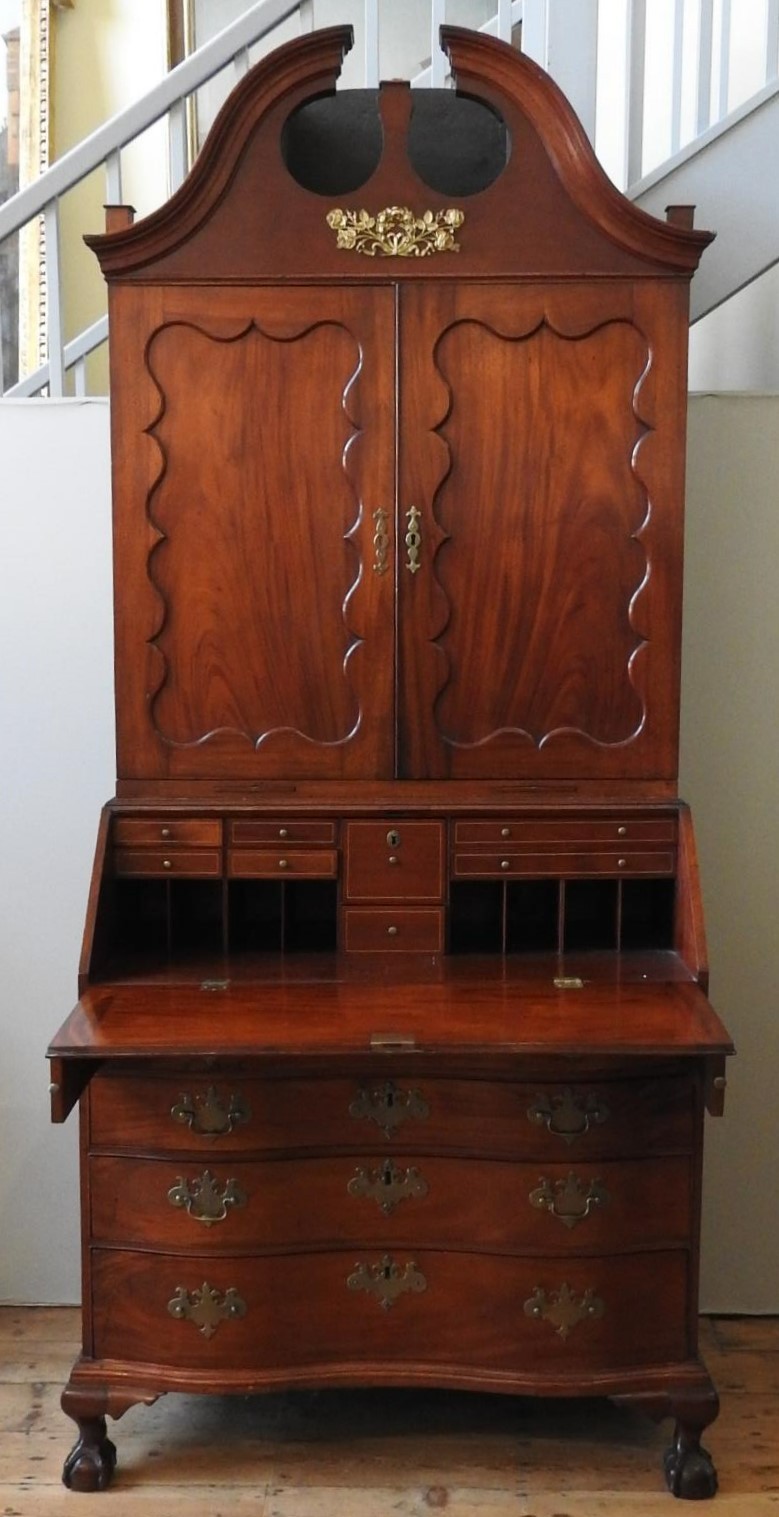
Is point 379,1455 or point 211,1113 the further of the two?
point 379,1455

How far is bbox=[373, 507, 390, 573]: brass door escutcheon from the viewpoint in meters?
2.38

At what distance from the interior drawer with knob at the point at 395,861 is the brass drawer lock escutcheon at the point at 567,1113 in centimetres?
40

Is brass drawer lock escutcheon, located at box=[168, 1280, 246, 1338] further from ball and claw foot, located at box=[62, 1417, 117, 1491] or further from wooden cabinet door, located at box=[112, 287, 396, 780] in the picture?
wooden cabinet door, located at box=[112, 287, 396, 780]

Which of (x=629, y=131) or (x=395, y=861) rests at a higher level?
(x=629, y=131)

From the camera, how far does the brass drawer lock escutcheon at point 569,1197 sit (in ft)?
7.28

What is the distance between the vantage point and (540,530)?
7.84ft

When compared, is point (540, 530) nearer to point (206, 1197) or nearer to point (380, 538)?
point (380, 538)

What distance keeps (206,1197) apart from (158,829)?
602mm

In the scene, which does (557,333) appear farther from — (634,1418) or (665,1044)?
(634,1418)

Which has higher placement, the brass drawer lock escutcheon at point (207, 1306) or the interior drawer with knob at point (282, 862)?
the interior drawer with knob at point (282, 862)

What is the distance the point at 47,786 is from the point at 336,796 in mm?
713

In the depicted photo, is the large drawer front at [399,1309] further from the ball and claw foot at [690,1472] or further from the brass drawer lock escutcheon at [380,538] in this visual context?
the brass drawer lock escutcheon at [380,538]

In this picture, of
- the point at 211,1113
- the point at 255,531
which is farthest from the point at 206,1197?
the point at 255,531

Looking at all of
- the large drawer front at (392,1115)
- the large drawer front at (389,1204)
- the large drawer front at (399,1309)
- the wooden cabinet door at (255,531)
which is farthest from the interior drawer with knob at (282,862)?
the large drawer front at (399,1309)
